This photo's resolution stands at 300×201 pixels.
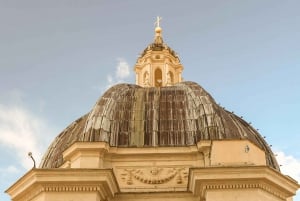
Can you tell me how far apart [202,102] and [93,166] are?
22.0 feet

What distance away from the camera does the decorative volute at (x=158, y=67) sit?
3603 centimetres

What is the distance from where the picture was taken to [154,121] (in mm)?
25750

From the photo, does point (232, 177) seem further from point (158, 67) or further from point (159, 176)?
point (158, 67)

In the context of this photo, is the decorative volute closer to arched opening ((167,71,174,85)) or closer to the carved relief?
arched opening ((167,71,174,85))

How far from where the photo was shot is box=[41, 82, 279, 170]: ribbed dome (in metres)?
24.7

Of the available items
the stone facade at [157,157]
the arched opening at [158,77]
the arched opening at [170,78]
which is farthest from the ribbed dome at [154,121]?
the arched opening at [158,77]

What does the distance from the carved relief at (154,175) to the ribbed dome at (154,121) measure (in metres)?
1.42

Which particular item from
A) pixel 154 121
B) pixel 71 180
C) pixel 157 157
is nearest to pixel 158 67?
pixel 154 121

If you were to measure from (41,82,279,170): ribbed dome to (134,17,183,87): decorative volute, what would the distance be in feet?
24.1

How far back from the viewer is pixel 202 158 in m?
23.6

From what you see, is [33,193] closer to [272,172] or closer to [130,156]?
[130,156]

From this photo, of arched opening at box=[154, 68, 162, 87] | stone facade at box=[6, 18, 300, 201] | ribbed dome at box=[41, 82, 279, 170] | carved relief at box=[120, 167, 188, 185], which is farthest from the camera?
arched opening at box=[154, 68, 162, 87]

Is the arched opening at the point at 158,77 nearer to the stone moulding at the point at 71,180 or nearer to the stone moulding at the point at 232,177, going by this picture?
the stone moulding at the point at 71,180

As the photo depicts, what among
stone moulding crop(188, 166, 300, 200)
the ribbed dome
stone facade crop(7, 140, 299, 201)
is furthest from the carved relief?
stone moulding crop(188, 166, 300, 200)
